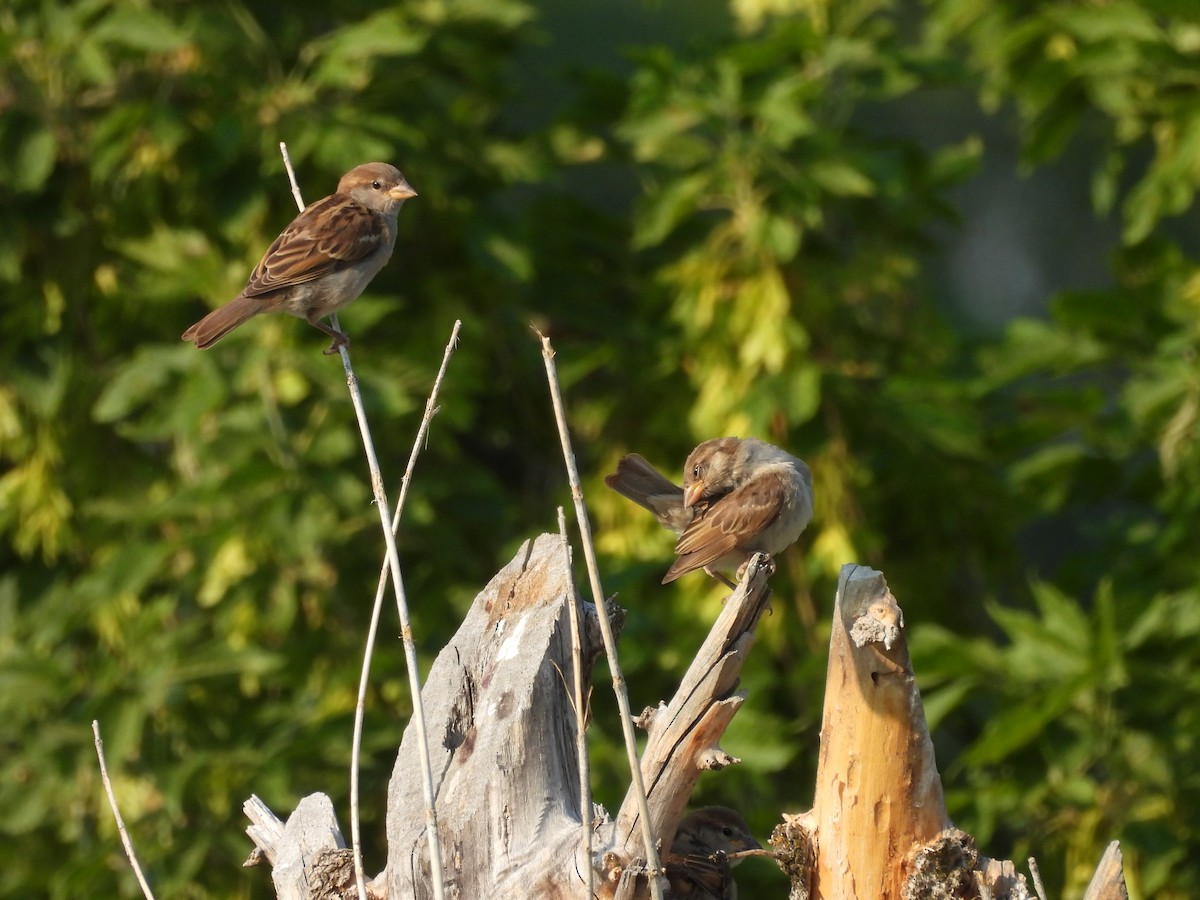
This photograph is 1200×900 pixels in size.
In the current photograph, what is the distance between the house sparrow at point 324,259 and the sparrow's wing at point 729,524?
123 cm

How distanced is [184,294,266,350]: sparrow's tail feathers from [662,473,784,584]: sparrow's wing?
4.75ft

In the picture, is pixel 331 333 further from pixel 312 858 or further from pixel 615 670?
pixel 615 670

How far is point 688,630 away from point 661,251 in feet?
5.69

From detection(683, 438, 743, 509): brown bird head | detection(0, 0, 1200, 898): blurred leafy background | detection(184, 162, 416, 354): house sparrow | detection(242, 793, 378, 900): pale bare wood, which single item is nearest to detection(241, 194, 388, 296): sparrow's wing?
detection(184, 162, 416, 354): house sparrow

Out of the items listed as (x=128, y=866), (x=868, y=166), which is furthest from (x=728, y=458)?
(x=128, y=866)

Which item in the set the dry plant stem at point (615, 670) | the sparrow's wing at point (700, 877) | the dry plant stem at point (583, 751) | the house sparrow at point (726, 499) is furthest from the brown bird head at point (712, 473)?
the dry plant stem at point (615, 670)

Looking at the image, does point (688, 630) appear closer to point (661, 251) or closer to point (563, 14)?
point (661, 251)

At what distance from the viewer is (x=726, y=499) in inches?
195

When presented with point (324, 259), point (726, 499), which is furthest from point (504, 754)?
point (324, 259)

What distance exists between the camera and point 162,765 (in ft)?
20.2

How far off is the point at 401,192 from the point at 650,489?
1.26m

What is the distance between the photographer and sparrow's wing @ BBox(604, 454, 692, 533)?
209 inches

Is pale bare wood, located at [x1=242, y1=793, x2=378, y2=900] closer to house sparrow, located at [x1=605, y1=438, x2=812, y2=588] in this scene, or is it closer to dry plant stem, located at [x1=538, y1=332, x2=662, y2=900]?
dry plant stem, located at [x1=538, y1=332, x2=662, y2=900]

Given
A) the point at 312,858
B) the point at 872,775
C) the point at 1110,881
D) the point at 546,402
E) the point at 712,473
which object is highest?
the point at 872,775
